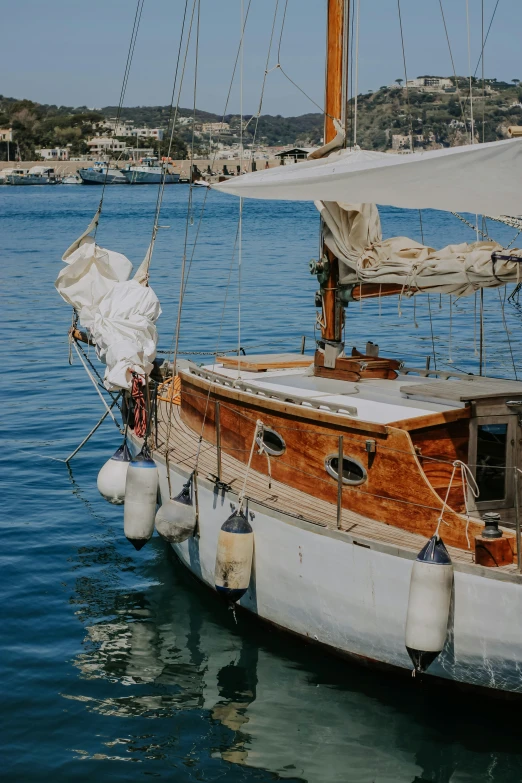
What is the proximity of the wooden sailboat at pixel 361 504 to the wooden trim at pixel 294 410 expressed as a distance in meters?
0.02

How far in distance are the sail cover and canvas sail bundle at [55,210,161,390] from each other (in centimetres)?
292

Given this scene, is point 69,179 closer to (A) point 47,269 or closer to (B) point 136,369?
(A) point 47,269

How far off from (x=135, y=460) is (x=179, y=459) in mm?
687

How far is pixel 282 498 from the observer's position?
10641 millimetres

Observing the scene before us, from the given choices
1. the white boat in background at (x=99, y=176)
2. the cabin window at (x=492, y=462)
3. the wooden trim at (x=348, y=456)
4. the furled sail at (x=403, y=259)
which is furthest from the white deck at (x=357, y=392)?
the white boat in background at (x=99, y=176)

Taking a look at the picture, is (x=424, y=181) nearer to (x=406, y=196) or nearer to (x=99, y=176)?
(x=406, y=196)

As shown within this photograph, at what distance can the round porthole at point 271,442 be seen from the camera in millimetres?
11156

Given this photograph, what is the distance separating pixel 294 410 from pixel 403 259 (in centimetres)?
189

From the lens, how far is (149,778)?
28.5 feet

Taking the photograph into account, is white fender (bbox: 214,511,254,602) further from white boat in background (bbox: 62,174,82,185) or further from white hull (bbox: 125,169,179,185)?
white boat in background (bbox: 62,174,82,185)

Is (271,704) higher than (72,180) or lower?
lower

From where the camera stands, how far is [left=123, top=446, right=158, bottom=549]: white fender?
11477 mm

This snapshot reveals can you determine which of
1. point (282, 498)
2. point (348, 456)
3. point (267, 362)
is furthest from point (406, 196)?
point (267, 362)

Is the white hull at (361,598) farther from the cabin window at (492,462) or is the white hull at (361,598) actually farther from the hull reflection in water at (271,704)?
the cabin window at (492,462)
